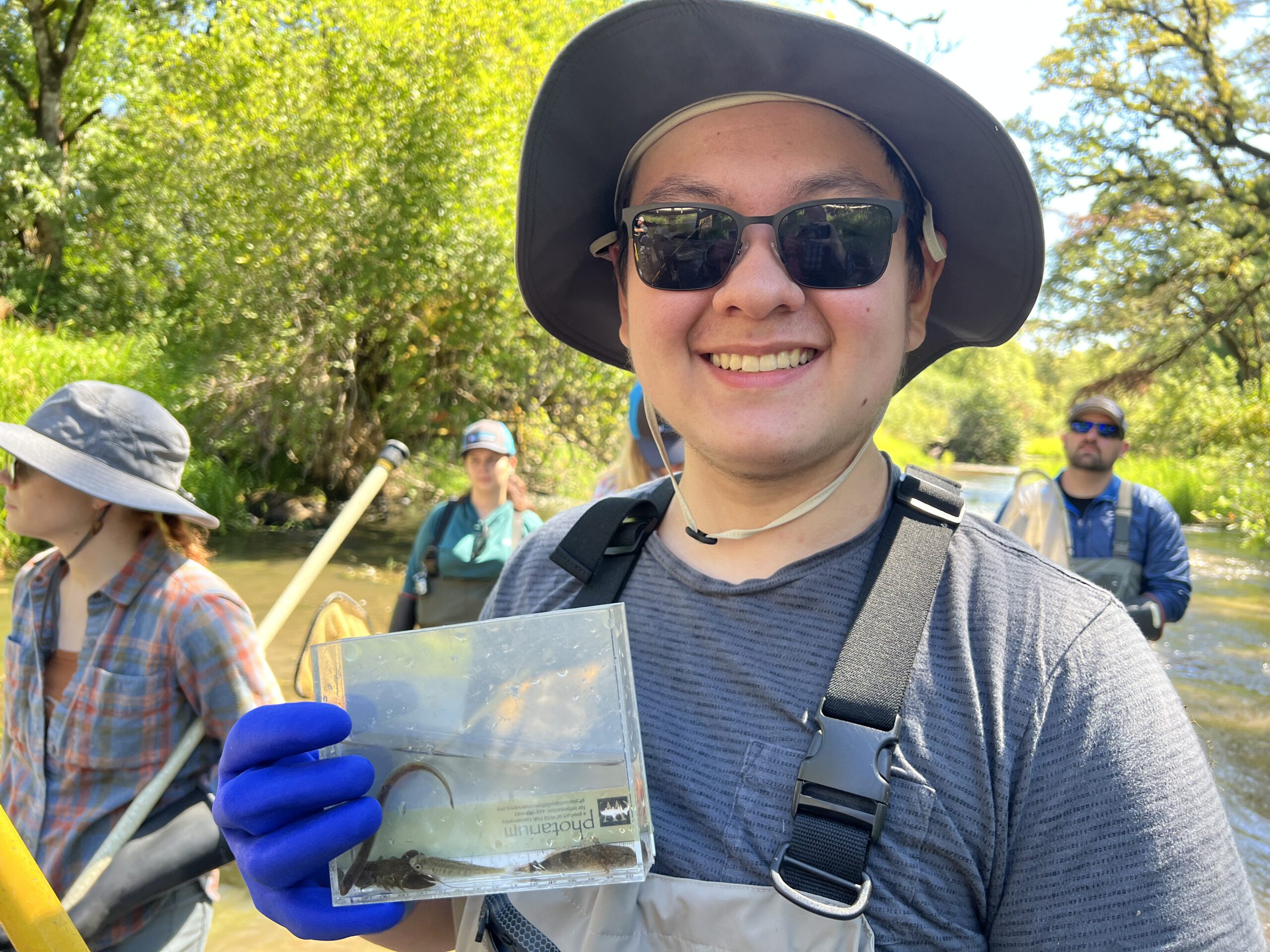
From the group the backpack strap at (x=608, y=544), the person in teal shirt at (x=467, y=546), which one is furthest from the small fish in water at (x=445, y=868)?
the person in teal shirt at (x=467, y=546)

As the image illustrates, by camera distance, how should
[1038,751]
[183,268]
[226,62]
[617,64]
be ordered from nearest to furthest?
[1038,751] → [617,64] → [226,62] → [183,268]

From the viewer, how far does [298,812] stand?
3.48ft

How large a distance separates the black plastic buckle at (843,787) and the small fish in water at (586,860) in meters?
0.17

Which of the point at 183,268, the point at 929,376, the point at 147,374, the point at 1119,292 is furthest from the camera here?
the point at 929,376

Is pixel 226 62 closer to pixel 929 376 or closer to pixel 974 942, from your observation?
pixel 974 942

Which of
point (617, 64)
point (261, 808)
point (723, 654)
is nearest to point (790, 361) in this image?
point (723, 654)

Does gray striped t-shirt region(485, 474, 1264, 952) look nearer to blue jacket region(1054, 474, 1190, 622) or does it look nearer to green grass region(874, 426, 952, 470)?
blue jacket region(1054, 474, 1190, 622)

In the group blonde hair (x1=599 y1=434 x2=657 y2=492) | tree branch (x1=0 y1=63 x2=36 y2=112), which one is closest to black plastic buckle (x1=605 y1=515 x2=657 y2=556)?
blonde hair (x1=599 y1=434 x2=657 y2=492)

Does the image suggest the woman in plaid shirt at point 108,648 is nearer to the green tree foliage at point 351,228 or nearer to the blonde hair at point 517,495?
the blonde hair at point 517,495

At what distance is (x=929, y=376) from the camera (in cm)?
5653

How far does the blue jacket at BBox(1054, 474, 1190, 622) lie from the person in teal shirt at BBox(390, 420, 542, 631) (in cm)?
323

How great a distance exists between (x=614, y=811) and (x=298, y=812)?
15.2 inches

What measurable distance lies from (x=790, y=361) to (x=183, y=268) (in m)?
13.4

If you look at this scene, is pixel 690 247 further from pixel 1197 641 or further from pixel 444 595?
pixel 1197 641
